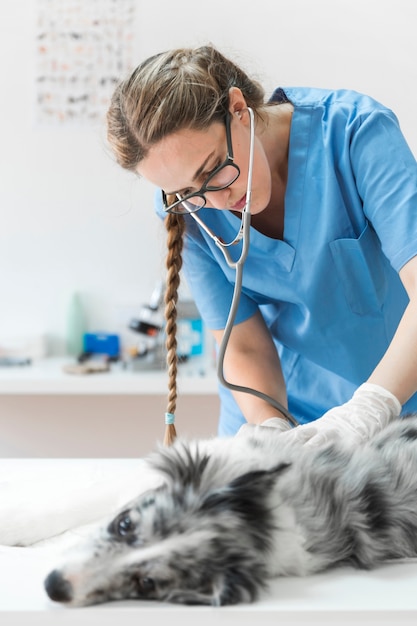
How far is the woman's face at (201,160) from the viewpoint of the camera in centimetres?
141

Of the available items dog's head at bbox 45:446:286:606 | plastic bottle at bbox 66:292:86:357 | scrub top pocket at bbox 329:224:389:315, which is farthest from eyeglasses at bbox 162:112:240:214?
plastic bottle at bbox 66:292:86:357

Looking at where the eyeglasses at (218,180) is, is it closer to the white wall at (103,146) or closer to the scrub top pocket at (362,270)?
the scrub top pocket at (362,270)

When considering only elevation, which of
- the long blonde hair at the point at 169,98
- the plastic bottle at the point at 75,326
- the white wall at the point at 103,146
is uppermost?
the long blonde hair at the point at 169,98

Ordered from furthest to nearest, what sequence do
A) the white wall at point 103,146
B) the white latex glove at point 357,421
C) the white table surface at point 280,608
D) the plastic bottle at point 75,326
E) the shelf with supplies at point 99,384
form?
the plastic bottle at point 75,326
the white wall at point 103,146
the shelf with supplies at point 99,384
the white latex glove at point 357,421
the white table surface at point 280,608

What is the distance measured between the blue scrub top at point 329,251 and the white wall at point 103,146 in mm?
1510

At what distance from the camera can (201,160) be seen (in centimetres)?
141

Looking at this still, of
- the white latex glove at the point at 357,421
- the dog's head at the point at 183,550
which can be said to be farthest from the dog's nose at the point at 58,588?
the white latex glove at the point at 357,421

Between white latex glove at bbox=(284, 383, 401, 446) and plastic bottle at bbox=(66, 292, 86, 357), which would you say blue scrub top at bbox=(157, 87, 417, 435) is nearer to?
white latex glove at bbox=(284, 383, 401, 446)

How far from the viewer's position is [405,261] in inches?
57.2

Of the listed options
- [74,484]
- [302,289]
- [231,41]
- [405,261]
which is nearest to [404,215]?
[405,261]

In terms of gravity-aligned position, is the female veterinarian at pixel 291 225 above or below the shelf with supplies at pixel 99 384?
above

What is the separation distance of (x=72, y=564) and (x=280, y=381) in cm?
96

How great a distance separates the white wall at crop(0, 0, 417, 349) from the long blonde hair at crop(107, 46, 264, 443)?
1699mm

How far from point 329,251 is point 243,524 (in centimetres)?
86
